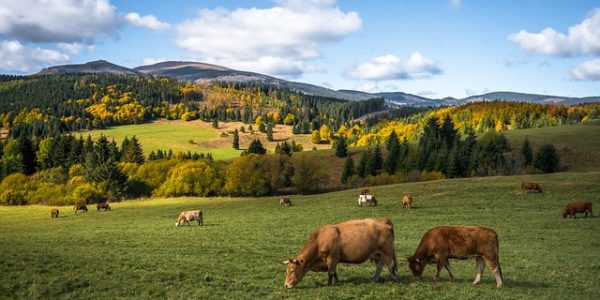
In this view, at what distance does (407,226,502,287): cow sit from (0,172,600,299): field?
0.68 meters

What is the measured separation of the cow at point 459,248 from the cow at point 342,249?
136 cm

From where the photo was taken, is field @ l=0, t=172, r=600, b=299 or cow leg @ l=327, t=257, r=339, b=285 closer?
field @ l=0, t=172, r=600, b=299

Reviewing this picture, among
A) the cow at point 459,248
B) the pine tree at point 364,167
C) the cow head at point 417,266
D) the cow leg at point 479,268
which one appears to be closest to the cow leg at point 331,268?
the cow head at point 417,266

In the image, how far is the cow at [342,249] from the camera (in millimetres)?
15062

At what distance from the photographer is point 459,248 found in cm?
1554

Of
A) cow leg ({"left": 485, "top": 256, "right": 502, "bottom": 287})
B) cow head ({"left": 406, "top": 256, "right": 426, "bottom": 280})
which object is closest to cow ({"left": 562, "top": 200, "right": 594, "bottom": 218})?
cow leg ({"left": 485, "top": 256, "right": 502, "bottom": 287})

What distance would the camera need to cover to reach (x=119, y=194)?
92125 mm

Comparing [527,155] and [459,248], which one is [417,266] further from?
[527,155]

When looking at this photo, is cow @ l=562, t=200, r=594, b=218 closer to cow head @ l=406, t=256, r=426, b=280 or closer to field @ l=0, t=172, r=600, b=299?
field @ l=0, t=172, r=600, b=299

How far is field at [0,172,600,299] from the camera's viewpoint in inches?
582

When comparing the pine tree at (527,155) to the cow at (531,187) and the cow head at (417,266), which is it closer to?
the cow at (531,187)

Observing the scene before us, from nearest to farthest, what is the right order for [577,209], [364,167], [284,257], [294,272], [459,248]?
[294,272] → [459,248] → [284,257] → [577,209] → [364,167]

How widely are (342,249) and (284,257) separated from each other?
8.92 metres

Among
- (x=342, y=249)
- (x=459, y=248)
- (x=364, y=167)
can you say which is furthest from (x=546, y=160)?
(x=342, y=249)
